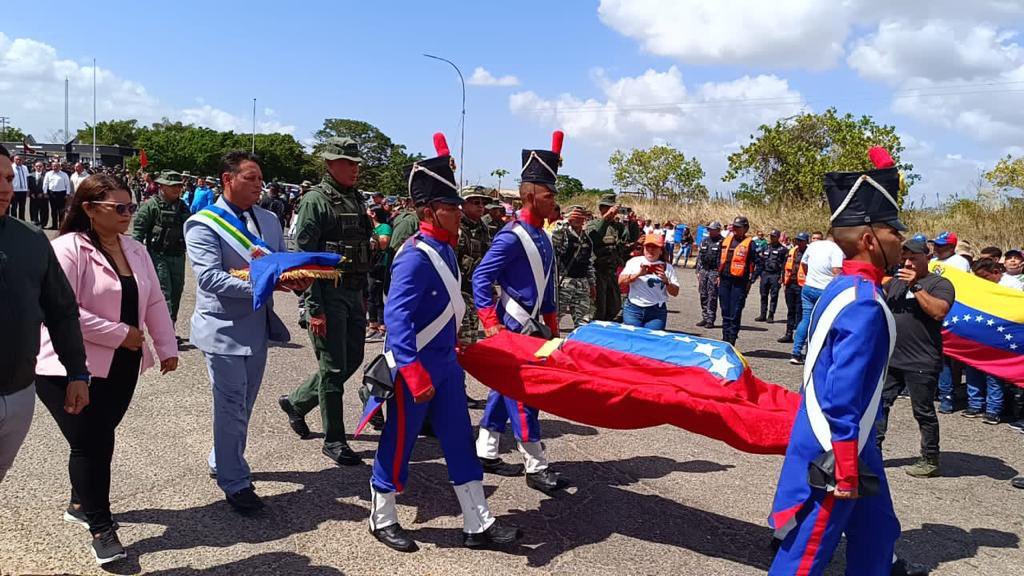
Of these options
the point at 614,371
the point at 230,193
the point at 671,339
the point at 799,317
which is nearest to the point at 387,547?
the point at 614,371

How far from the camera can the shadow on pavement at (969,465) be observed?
245 inches

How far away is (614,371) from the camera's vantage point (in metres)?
4.23

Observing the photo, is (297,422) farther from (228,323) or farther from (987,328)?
(987,328)

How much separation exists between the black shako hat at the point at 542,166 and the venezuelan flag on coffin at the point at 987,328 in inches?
183

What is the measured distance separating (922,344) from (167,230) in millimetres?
8248

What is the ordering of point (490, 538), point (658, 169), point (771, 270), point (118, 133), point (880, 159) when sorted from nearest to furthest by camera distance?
point (880, 159) → point (490, 538) → point (771, 270) → point (658, 169) → point (118, 133)

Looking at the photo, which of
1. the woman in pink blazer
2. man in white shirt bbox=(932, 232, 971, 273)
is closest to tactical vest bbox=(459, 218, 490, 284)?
the woman in pink blazer

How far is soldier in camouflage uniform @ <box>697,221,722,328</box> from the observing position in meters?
12.5

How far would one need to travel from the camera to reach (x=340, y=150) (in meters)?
5.70

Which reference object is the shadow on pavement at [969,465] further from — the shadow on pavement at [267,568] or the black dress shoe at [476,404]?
the shadow on pavement at [267,568]

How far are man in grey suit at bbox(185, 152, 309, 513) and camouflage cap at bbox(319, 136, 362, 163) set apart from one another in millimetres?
1063

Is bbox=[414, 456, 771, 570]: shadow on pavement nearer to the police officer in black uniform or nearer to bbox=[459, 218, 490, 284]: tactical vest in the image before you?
bbox=[459, 218, 490, 284]: tactical vest

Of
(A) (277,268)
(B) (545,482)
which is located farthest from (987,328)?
(A) (277,268)

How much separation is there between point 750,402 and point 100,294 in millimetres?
3484
